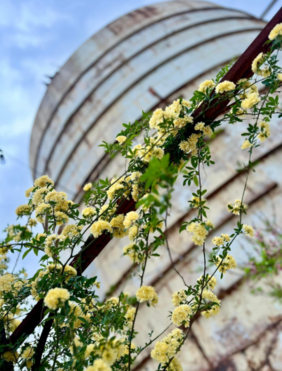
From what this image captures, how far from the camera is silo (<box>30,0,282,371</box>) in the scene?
3160mm

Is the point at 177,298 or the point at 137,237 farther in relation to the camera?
the point at 177,298

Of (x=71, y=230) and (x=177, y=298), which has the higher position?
Answer: (x=71, y=230)

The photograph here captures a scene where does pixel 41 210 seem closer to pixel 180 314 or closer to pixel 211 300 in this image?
pixel 180 314

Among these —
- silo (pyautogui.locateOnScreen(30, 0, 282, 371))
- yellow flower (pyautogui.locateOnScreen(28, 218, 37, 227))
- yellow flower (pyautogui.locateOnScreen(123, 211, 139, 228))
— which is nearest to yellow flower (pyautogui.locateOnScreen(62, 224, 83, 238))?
yellow flower (pyautogui.locateOnScreen(28, 218, 37, 227))

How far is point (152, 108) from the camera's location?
15.9 ft

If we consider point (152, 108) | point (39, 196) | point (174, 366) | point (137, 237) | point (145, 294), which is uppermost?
point (152, 108)

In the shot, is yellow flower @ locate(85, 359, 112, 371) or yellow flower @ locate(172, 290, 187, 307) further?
yellow flower @ locate(172, 290, 187, 307)

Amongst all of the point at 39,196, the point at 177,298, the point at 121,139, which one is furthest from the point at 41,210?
the point at 177,298

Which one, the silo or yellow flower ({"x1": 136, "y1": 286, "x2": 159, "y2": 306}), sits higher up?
the silo

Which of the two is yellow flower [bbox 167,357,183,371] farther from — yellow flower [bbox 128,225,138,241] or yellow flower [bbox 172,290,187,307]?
yellow flower [bbox 128,225,138,241]

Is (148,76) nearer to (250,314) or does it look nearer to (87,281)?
(250,314)

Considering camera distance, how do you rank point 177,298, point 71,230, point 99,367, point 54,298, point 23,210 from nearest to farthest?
point 99,367, point 54,298, point 177,298, point 71,230, point 23,210

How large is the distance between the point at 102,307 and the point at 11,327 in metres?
0.54

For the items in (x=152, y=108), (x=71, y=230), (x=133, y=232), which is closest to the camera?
(x=133, y=232)
